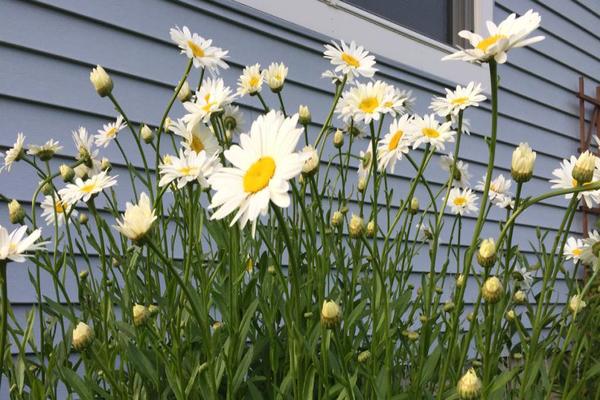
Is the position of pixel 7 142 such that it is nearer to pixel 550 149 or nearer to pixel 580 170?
pixel 580 170

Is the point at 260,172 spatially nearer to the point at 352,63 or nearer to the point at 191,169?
the point at 191,169

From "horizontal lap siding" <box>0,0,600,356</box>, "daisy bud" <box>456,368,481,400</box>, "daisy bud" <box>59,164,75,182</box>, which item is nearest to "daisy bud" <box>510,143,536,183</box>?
"daisy bud" <box>456,368,481,400</box>

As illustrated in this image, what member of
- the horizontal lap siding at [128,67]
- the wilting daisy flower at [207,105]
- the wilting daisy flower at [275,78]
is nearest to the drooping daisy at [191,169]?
the wilting daisy flower at [207,105]

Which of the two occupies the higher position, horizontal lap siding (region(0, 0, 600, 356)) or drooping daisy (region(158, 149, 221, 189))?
horizontal lap siding (region(0, 0, 600, 356))

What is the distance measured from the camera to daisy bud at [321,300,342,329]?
800mm

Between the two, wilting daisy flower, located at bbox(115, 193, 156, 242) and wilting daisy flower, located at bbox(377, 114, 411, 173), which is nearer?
wilting daisy flower, located at bbox(115, 193, 156, 242)

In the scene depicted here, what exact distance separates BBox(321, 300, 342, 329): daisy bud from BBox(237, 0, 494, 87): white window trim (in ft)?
5.38

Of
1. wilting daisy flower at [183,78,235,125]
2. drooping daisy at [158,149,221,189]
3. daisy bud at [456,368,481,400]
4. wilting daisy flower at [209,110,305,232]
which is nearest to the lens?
wilting daisy flower at [209,110,305,232]

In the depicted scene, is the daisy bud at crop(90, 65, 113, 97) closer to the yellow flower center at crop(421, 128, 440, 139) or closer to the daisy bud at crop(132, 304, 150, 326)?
the daisy bud at crop(132, 304, 150, 326)

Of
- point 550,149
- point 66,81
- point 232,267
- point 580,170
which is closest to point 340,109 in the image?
point 232,267

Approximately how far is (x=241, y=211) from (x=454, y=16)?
2.93m

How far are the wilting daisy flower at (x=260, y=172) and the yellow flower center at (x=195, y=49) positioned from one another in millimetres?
518

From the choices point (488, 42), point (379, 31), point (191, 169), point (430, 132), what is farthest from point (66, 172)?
point (379, 31)

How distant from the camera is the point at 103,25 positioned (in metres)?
1.94
